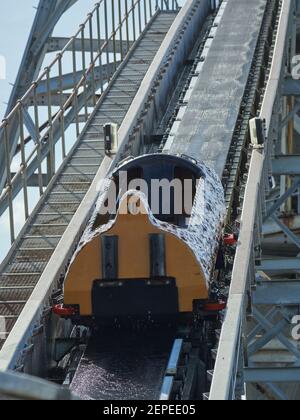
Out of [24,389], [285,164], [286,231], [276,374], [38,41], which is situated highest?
[38,41]

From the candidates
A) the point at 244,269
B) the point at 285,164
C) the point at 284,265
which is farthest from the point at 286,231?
the point at 244,269

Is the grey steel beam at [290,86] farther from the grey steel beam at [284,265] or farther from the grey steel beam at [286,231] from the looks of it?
the grey steel beam at [284,265]

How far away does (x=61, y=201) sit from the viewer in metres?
17.1

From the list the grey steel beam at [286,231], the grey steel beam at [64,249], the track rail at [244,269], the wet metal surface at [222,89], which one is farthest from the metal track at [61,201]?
the grey steel beam at [286,231]

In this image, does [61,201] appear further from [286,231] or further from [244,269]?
[286,231]

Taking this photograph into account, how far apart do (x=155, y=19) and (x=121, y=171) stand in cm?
1358

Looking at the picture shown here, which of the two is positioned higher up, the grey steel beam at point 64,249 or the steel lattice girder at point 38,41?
the steel lattice girder at point 38,41

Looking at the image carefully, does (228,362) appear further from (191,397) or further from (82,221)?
(82,221)

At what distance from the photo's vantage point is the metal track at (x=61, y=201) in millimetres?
14391

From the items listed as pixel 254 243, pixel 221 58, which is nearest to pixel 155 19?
pixel 221 58

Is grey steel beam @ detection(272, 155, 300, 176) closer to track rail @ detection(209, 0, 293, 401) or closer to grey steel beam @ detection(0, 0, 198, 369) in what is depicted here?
track rail @ detection(209, 0, 293, 401)

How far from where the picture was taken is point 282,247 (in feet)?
85.9

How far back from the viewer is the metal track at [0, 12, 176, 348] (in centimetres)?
1439

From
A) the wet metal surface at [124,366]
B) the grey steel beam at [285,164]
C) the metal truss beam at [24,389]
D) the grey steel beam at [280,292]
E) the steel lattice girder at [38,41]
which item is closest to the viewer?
the metal truss beam at [24,389]
